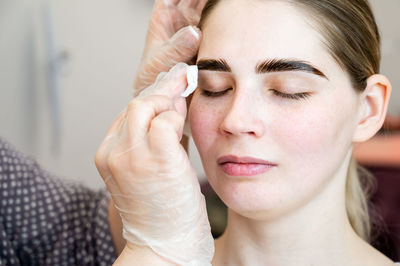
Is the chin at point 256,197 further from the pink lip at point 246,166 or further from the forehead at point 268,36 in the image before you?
the forehead at point 268,36

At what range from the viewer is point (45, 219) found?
136 cm

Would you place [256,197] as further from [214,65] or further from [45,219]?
[45,219]

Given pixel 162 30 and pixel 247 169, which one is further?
pixel 162 30

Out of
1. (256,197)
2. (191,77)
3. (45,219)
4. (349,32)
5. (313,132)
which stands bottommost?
(45,219)

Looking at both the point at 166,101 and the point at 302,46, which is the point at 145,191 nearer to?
the point at 166,101

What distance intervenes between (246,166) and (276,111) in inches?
5.1

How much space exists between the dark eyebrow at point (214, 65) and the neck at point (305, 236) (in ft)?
1.17

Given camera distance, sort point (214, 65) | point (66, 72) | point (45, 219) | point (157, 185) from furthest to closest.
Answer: point (66, 72), point (45, 219), point (214, 65), point (157, 185)

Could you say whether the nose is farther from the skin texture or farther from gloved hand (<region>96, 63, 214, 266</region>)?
gloved hand (<region>96, 63, 214, 266</region>)

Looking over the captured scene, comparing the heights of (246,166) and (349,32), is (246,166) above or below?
below

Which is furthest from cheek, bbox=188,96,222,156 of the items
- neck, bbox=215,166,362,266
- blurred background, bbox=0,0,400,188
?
blurred background, bbox=0,0,400,188

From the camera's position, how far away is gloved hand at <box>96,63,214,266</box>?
2.96 ft

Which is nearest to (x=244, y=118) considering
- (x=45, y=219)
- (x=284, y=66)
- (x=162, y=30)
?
(x=284, y=66)

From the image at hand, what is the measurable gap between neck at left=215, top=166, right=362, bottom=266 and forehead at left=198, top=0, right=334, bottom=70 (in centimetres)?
33
